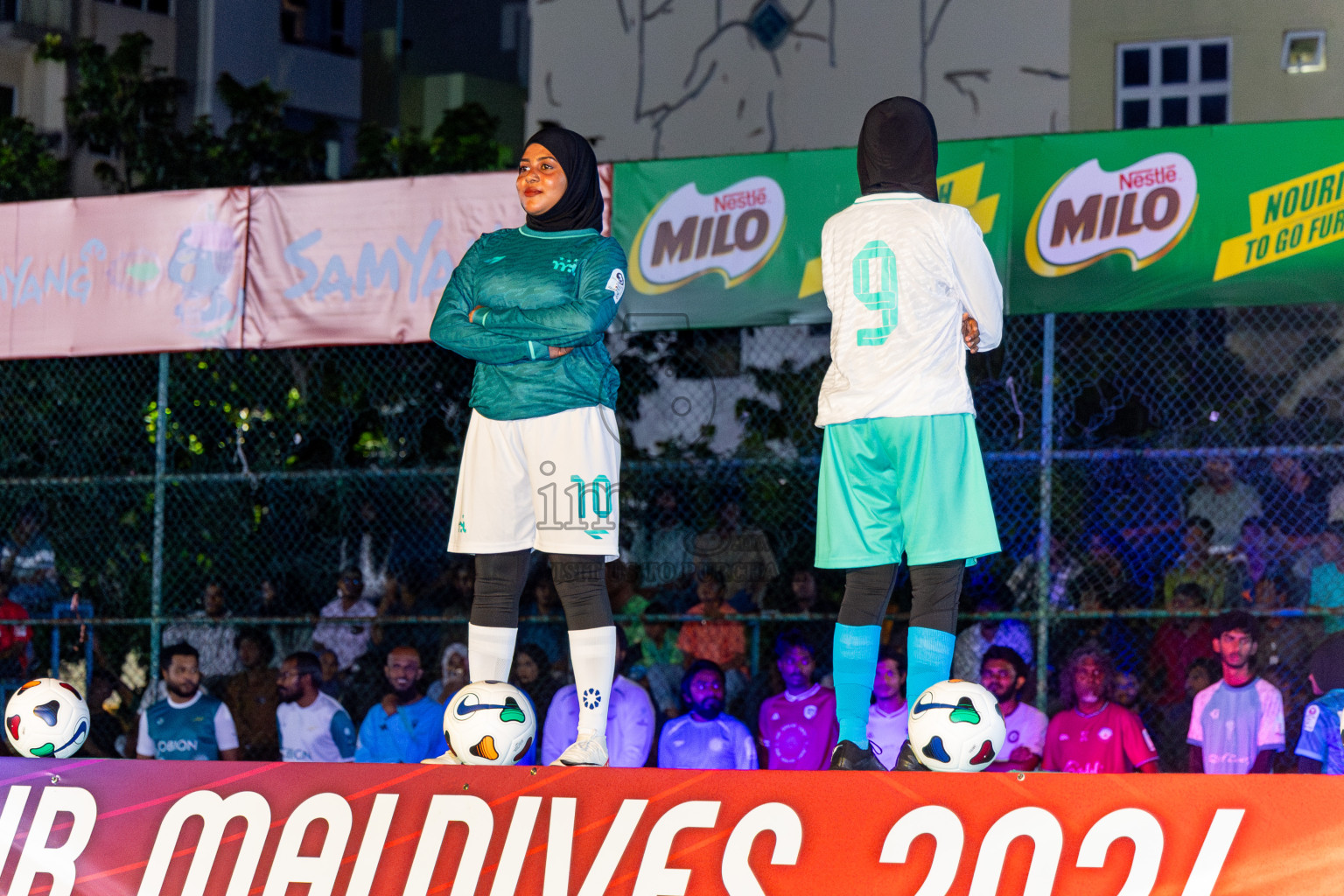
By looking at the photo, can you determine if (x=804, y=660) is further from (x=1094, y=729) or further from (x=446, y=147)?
(x=446, y=147)

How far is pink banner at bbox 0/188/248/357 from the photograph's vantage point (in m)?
7.10

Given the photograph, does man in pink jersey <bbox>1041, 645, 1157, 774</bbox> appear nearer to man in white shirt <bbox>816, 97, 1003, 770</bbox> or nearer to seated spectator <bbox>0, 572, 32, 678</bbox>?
man in white shirt <bbox>816, 97, 1003, 770</bbox>

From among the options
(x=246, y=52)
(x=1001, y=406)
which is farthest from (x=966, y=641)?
(x=246, y=52)

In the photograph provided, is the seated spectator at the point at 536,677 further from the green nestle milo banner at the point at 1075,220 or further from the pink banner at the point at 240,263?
the green nestle milo banner at the point at 1075,220

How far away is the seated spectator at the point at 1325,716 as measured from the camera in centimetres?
573

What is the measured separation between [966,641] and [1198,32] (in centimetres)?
744

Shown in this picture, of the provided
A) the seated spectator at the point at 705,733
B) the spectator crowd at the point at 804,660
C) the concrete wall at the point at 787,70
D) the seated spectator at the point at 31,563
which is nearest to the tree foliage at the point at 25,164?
the concrete wall at the point at 787,70

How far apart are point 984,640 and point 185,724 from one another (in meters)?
3.59

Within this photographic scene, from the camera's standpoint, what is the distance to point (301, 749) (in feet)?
23.9

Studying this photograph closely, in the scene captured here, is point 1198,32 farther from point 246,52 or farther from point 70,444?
point 246,52

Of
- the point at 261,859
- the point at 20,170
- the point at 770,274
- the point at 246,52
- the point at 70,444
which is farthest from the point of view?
the point at 246,52

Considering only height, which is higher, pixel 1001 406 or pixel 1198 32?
pixel 1198 32

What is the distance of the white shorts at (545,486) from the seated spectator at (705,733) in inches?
98.5

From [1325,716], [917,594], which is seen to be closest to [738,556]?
[1325,716]
